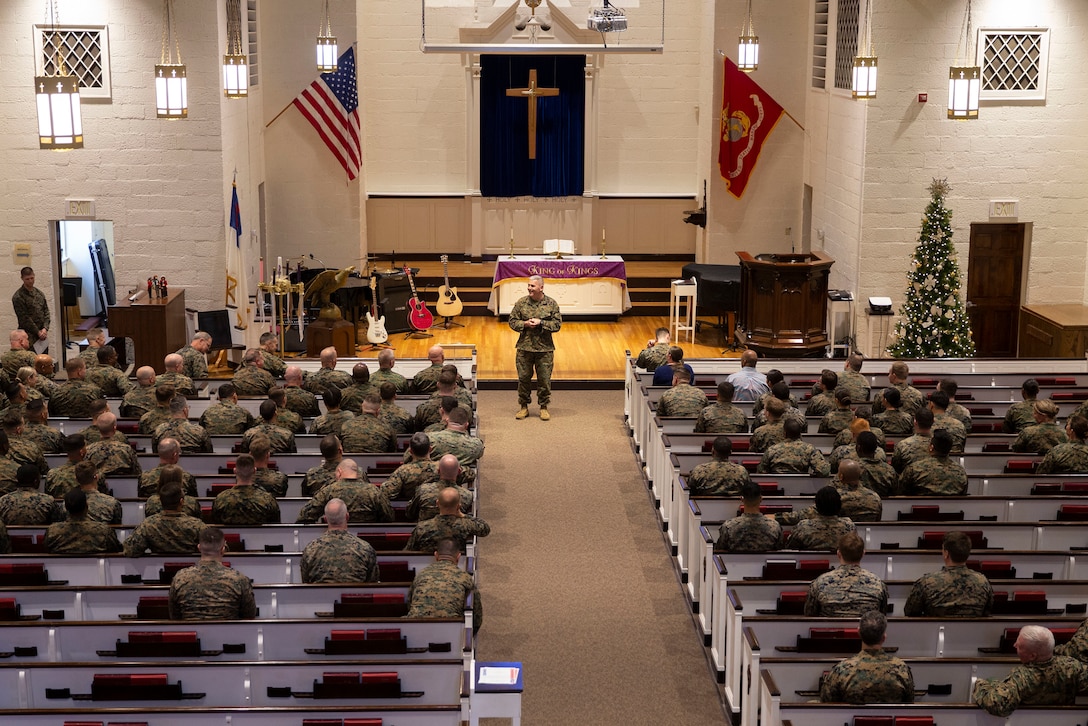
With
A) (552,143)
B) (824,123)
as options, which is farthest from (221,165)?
(824,123)

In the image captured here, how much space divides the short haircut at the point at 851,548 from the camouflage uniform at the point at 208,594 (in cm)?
320

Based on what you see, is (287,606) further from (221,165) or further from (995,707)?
(221,165)

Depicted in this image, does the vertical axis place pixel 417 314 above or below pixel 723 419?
above

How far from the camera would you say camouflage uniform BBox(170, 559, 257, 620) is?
6.78 metres

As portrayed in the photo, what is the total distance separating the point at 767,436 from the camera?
32.6ft

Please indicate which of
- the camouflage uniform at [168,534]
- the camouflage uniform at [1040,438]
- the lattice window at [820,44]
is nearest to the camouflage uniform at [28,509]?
the camouflage uniform at [168,534]

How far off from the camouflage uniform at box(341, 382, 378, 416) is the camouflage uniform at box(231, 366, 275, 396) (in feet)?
3.49

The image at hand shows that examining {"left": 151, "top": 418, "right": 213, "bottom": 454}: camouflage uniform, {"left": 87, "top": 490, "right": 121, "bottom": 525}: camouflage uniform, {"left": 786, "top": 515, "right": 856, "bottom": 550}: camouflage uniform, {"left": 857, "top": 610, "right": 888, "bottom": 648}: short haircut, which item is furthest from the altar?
{"left": 857, "top": 610, "right": 888, "bottom": 648}: short haircut

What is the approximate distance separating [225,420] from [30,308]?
571cm

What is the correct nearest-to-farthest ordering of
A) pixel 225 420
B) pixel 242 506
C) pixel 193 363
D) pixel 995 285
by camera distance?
pixel 242 506
pixel 225 420
pixel 193 363
pixel 995 285

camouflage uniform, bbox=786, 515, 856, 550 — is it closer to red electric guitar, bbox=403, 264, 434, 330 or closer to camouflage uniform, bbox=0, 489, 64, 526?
camouflage uniform, bbox=0, 489, 64, 526

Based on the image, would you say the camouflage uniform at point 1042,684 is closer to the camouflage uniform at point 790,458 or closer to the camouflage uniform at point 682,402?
the camouflage uniform at point 790,458

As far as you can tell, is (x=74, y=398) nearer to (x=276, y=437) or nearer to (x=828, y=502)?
(x=276, y=437)

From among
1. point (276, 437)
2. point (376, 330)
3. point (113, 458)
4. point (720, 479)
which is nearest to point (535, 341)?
point (376, 330)
